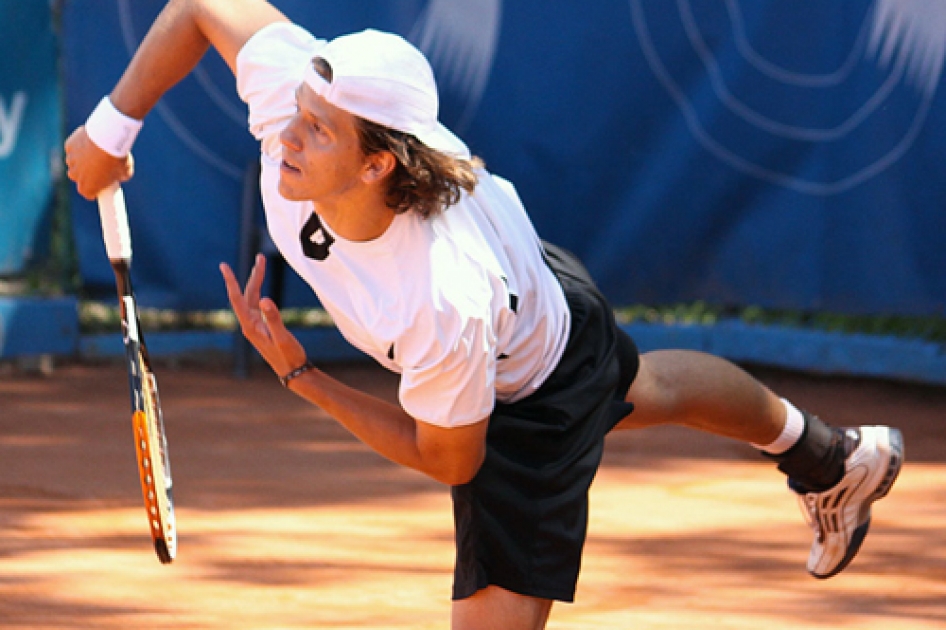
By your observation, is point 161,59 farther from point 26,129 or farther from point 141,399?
point 26,129

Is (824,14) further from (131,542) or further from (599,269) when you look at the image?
(131,542)

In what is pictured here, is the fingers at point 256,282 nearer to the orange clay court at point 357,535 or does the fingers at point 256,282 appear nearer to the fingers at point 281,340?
the fingers at point 281,340

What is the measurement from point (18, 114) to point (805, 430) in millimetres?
3503

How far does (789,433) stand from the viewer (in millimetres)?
2490

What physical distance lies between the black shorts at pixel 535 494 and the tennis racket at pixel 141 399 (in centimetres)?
51

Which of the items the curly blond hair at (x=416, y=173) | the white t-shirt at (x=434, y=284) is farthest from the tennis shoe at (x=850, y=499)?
the curly blond hair at (x=416, y=173)

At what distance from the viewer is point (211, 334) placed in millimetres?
5262

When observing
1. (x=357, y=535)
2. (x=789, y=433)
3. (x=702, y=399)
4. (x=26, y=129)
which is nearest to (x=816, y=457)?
(x=789, y=433)

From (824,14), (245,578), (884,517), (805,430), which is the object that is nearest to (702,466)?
(884,517)

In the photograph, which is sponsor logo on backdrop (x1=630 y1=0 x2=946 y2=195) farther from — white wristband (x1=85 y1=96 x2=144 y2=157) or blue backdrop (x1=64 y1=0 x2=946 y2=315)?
white wristband (x1=85 y1=96 x2=144 y2=157)

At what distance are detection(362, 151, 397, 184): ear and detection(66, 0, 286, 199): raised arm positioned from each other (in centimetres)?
53

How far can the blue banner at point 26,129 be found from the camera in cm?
495

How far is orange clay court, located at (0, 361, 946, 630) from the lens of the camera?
243cm

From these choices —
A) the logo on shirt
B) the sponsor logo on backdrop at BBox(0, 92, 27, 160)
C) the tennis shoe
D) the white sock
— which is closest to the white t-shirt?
the logo on shirt
